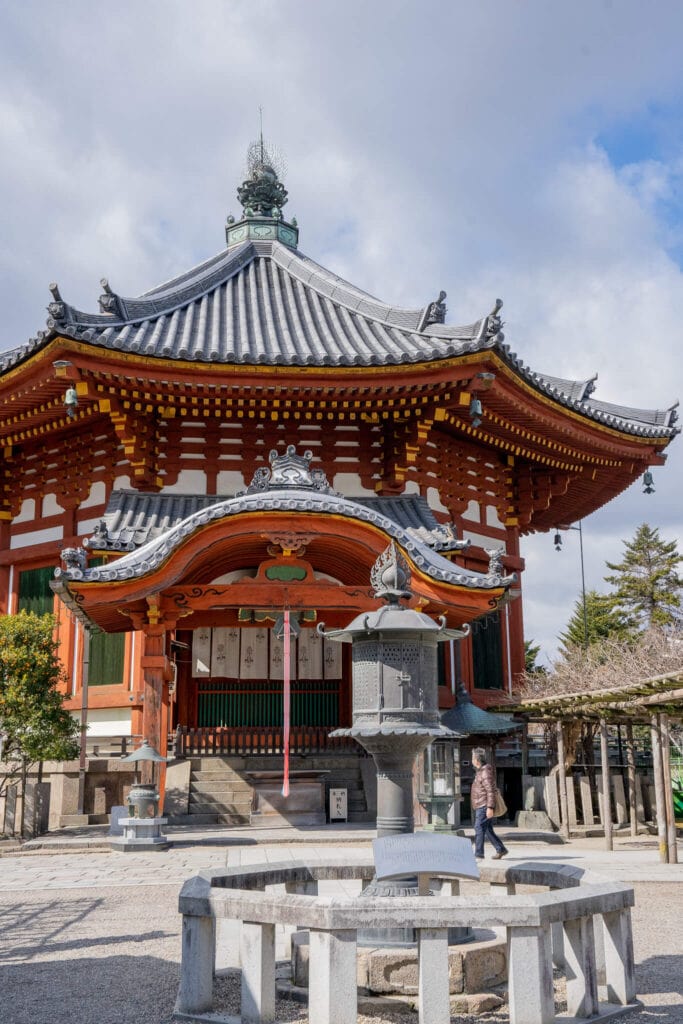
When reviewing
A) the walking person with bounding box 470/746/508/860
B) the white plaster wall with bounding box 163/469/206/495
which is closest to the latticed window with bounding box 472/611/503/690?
the white plaster wall with bounding box 163/469/206/495

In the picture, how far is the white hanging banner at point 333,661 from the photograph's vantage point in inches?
677

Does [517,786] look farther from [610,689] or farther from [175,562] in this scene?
[175,562]

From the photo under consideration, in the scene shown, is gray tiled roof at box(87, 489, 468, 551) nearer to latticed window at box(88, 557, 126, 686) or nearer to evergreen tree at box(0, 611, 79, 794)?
latticed window at box(88, 557, 126, 686)

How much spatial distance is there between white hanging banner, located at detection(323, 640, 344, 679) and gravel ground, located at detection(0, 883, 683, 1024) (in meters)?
7.71

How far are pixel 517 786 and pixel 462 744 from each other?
5.67 ft

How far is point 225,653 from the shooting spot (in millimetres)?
17234

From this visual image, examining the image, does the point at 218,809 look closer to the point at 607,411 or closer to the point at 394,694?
the point at 394,694

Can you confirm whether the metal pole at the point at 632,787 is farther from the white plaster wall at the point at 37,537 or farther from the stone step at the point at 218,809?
the white plaster wall at the point at 37,537

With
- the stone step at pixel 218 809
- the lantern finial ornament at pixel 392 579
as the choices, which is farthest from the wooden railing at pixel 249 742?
the lantern finial ornament at pixel 392 579

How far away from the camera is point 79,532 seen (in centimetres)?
1741

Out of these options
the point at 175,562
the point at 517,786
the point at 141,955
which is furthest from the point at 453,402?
the point at 141,955

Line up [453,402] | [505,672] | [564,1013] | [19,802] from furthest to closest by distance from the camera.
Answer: [505,672]
[453,402]
[19,802]
[564,1013]

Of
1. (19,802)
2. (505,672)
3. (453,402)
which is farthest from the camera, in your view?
(505,672)

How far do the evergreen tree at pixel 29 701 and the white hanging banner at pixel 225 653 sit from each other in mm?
3256
